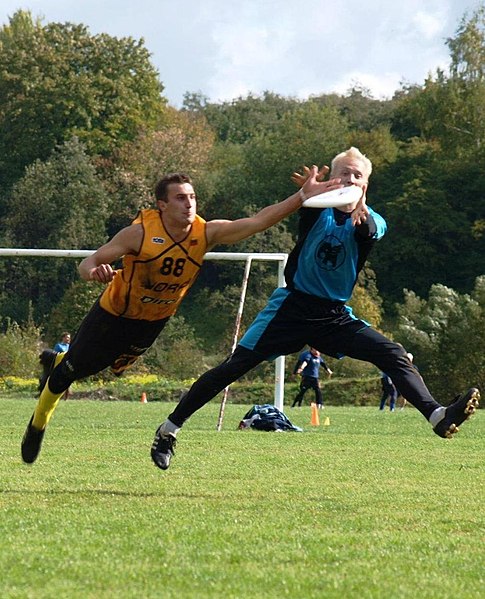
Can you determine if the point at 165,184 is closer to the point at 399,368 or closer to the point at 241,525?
the point at 399,368

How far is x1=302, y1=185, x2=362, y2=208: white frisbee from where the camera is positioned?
8.48 m

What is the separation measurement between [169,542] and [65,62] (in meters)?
71.9

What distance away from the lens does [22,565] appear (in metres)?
5.84

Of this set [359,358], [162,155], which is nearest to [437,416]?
[359,358]

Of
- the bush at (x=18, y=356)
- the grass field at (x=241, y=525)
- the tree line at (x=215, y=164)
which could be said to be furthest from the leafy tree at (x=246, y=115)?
the grass field at (x=241, y=525)

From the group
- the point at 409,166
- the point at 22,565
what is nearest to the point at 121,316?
the point at 22,565

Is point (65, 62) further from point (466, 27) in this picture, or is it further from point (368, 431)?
point (368, 431)

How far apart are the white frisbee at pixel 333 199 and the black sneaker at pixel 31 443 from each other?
111 inches

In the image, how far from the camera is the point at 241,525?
23.4 ft

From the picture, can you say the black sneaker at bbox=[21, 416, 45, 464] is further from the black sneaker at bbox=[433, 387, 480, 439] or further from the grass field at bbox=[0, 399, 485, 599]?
the black sneaker at bbox=[433, 387, 480, 439]

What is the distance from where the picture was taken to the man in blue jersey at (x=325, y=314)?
901 cm

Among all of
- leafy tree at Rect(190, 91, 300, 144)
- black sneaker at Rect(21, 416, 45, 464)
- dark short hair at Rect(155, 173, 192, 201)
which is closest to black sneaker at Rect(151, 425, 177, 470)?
black sneaker at Rect(21, 416, 45, 464)

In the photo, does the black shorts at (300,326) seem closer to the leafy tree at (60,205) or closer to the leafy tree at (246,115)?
the leafy tree at (60,205)

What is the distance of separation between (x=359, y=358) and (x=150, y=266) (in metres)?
1.62
